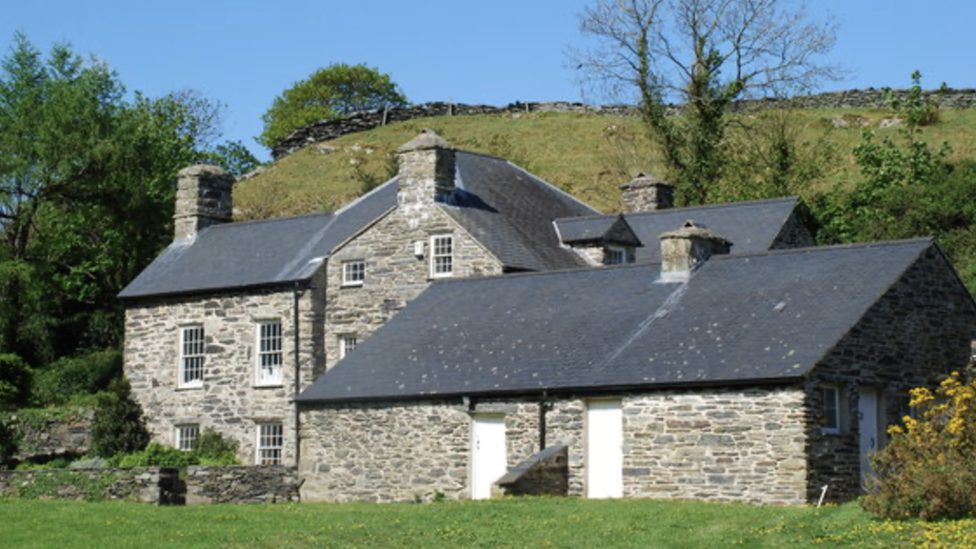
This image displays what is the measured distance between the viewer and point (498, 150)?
238 ft

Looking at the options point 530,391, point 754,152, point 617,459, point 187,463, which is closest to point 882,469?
point 617,459

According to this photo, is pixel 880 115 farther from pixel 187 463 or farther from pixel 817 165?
pixel 187 463

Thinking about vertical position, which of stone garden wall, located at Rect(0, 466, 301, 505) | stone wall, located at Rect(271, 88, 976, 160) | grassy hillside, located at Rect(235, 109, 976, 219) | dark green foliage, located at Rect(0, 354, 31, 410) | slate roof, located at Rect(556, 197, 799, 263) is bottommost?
stone garden wall, located at Rect(0, 466, 301, 505)

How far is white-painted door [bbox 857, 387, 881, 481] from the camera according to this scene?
28.4 m

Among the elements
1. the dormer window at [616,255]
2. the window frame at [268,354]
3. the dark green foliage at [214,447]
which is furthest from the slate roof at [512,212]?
the dark green foliage at [214,447]

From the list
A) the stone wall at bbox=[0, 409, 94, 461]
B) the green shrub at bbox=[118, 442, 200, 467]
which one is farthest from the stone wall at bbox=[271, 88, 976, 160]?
the green shrub at bbox=[118, 442, 200, 467]

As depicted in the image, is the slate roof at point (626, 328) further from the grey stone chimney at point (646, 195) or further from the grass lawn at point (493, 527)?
the grey stone chimney at point (646, 195)

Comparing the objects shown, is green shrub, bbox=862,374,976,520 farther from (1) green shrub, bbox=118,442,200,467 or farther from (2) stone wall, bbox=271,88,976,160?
(2) stone wall, bbox=271,88,976,160

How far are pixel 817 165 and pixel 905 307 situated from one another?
27.0 metres

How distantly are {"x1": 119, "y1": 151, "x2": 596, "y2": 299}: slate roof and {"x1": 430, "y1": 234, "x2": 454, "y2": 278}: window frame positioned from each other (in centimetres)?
60

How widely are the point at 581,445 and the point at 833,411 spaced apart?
473 cm

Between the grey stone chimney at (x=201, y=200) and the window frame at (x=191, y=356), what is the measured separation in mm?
4782

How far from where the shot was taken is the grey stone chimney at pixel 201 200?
46.8 meters

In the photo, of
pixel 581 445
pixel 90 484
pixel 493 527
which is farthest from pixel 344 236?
pixel 493 527
